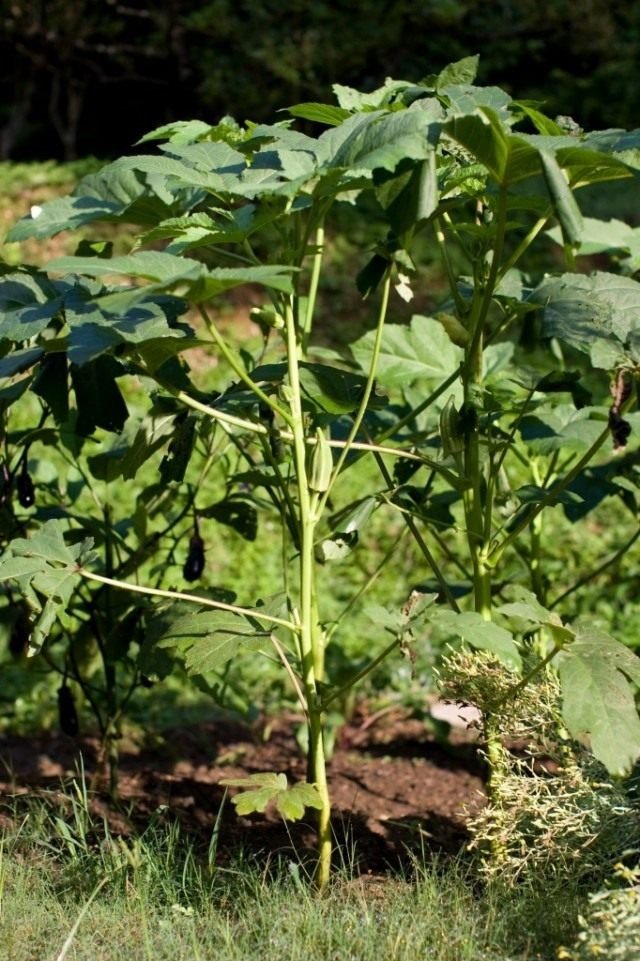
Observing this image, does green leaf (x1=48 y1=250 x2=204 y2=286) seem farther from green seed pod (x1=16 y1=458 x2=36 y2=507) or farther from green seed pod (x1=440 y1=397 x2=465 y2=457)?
green seed pod (x1=16 y1=458 x2=36 y2=507)

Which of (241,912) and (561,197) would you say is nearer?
(561,197)

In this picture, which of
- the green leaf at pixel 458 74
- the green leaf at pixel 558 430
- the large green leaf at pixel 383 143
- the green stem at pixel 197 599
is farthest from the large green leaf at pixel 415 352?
the large green leaf at pixel 383 143

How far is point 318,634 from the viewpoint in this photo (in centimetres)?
259

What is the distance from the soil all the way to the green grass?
0.48 feet

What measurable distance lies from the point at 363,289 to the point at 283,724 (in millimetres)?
1928

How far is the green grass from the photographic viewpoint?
218 centimetres

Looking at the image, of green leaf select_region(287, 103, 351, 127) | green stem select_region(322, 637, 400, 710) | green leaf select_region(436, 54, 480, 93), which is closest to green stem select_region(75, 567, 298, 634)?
green stem select_region(322, 637, 400, 710)

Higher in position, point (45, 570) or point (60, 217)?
point (60, 217)

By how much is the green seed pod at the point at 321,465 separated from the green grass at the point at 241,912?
0.68 metres

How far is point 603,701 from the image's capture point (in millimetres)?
2084

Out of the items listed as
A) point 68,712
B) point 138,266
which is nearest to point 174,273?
point 138,266

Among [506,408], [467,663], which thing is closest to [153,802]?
[467,663]

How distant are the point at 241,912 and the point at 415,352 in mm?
1202

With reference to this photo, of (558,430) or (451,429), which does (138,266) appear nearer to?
(451,429)
